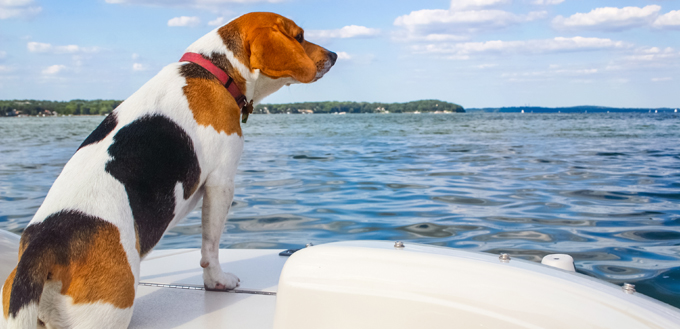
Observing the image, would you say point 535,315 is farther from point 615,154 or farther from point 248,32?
point 615,154

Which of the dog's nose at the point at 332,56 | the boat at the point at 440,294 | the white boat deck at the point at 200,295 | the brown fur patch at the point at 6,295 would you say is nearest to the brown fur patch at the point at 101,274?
the brown fur patch at the point at 6,295

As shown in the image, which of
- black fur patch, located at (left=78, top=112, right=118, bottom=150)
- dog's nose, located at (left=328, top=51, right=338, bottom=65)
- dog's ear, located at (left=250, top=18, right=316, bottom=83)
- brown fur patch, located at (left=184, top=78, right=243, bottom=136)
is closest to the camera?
black fur patch, located at (left=78, top=112, right=118, bottom=150)

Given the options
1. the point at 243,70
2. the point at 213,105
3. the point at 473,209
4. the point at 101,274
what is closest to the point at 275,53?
the point at 243,70

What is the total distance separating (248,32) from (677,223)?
6.29 meters

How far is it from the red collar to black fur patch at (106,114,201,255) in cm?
38

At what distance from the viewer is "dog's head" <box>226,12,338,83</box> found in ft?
8.73

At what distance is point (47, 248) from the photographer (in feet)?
5.90

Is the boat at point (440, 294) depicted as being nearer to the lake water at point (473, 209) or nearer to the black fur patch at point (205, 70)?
the black fur patch at point (205, 70)

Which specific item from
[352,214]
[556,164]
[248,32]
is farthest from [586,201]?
[248,32]

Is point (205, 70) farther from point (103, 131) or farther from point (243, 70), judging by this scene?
point (103, 131)

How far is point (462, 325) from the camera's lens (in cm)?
151

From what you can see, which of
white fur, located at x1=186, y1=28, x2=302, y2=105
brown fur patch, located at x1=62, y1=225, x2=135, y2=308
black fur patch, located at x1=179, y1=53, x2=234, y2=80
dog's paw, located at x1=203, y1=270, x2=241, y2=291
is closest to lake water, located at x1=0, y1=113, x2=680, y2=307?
dog's paw, located at x1=203, y1=270, x2=241, y2=291

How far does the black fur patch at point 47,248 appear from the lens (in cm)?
171

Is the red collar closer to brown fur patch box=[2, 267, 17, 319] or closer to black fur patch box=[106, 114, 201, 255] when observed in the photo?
black fur patch box=[106, 114, 201, 255]
